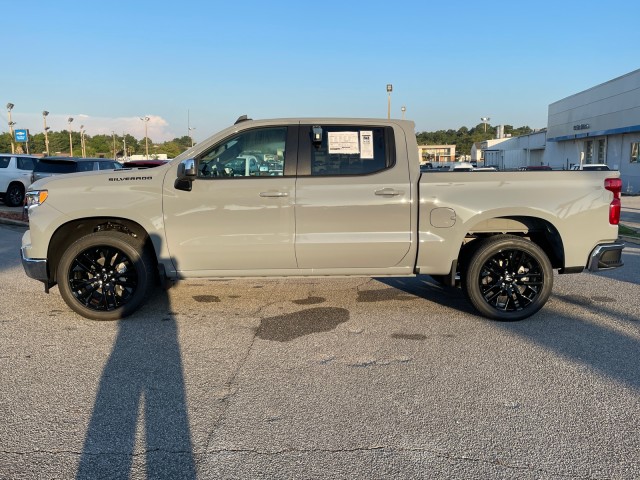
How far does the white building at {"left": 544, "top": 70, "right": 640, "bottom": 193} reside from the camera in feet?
96.9

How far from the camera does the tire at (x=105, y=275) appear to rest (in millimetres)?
5234

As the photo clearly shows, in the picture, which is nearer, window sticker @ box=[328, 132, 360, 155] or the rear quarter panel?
the rear quarter panel

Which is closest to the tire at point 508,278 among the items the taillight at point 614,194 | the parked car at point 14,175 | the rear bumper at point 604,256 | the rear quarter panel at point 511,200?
the rear quarter panel at point 511,200

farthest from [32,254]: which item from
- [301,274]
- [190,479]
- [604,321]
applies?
[604,321]

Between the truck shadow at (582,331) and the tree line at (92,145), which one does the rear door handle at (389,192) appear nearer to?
the truck shadow at (582,331)

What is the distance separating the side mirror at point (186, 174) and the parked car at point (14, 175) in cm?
1598

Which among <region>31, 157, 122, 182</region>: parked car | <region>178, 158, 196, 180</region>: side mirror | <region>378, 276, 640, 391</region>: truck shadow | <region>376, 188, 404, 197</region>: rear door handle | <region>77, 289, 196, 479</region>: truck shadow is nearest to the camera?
<region>77, 289, 196, 479</region>: truck shadow

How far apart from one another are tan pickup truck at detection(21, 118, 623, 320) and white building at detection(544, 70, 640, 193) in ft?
91.5

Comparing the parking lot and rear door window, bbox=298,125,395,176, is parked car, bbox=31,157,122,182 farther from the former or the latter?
rear door window, bbox=298,125,395,176

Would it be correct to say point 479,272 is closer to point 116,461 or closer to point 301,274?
point 301,274

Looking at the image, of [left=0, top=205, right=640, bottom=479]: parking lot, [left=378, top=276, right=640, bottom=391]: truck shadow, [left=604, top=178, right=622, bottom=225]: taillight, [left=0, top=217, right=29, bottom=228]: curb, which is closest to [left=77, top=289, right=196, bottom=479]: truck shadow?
[left=0, top=205, right=640, bottom=479]: parking lot

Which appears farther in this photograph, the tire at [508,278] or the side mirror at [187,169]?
the tire at [508,278]

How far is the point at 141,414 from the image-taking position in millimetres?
3408

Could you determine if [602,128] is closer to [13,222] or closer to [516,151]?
[516,151]
